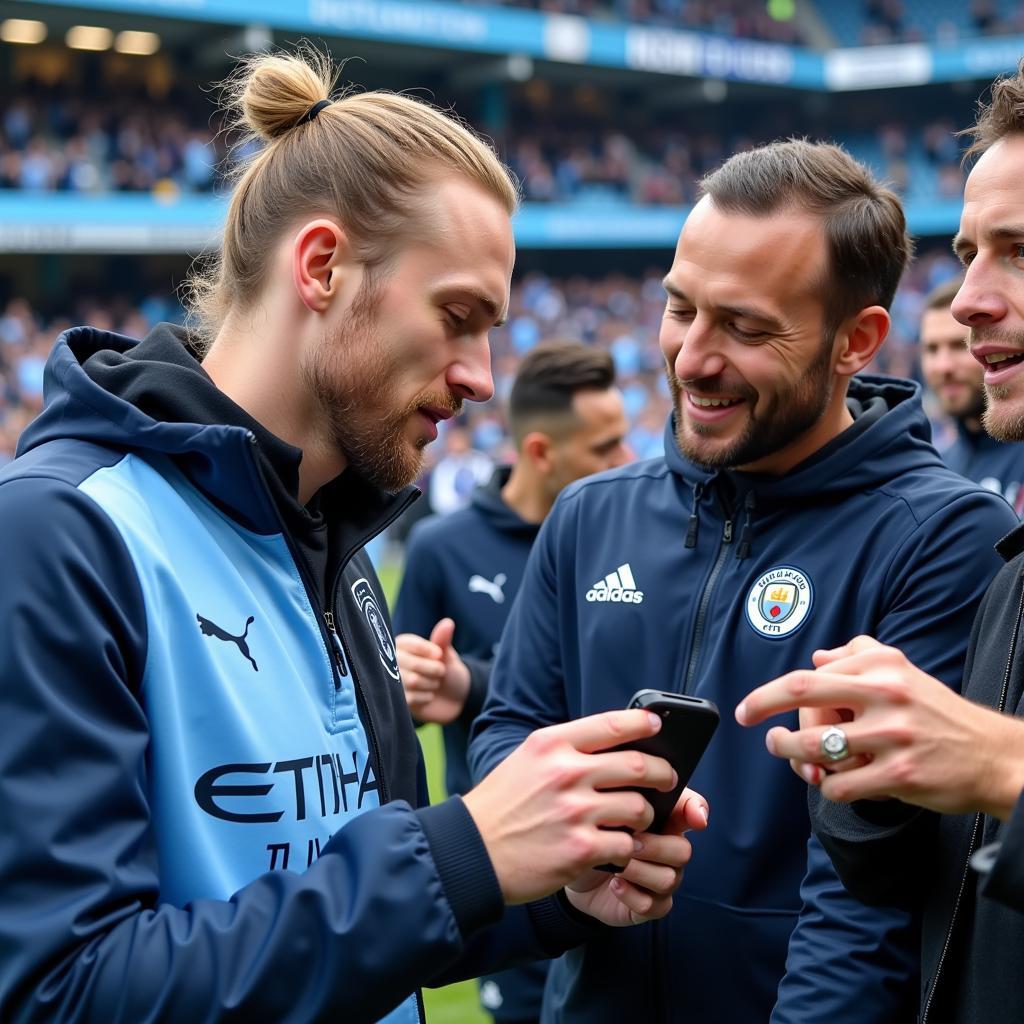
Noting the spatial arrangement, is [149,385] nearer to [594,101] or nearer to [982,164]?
[982,164]

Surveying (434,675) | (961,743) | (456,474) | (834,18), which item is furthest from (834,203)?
(834,18)

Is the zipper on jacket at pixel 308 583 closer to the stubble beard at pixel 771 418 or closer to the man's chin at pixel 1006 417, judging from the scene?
the stubble beard at pixel 771 418

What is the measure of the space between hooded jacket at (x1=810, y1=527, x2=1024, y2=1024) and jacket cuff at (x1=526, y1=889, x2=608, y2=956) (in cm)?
43

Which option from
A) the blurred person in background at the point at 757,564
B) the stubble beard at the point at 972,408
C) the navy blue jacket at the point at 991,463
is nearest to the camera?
the blurred person in background at the point at 757,564

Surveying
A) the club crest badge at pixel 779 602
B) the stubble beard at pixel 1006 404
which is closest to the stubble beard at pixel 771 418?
the club crest badge at pixel 779 602

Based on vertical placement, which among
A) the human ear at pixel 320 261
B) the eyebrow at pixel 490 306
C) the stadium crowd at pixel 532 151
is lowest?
the eyebrow at pixel 490 306

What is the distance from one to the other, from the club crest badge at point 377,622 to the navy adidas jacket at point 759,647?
0.31m

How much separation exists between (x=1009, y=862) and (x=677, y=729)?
43 cm

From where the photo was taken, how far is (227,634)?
1.74 m

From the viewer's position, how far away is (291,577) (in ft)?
6.28

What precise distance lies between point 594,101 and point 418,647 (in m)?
30.8

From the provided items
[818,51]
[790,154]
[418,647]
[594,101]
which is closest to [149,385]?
[790,154]

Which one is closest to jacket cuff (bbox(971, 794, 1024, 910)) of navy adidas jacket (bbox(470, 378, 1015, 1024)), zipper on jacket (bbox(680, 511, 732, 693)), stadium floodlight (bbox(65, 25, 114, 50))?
navy adidas jacket (bbox(470, 378, 1015, 1024))

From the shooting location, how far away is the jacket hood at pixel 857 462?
93.4 inches
